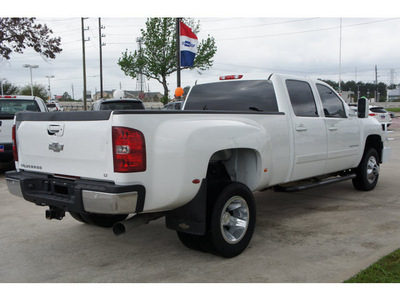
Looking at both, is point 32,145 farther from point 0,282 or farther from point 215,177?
point 215,177

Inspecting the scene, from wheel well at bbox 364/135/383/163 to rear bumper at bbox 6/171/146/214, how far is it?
5.02 meters

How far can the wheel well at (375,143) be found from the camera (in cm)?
702

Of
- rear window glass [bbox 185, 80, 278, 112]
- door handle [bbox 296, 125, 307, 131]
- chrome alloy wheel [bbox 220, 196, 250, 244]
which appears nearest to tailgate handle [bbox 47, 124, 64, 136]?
chrome alloy wheel [bbox 220, 196, 250, 244]

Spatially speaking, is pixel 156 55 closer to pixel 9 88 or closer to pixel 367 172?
pixel 367 172

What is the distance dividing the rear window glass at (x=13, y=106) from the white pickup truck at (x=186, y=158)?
5785 mm

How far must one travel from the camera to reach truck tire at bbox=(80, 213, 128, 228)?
478 cm

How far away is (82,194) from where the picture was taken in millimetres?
3369

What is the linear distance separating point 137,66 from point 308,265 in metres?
28.3

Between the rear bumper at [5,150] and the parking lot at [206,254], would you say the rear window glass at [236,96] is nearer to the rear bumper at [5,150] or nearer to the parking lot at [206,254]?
the parking lot at [206,254]

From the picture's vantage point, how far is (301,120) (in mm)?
5102

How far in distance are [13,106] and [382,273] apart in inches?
351

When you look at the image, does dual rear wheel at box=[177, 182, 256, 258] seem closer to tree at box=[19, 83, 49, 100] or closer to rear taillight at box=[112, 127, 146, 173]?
rear taillight at box=[112, 127, 146, 173]

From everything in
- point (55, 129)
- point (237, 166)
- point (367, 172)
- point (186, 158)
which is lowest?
point (367, 172)

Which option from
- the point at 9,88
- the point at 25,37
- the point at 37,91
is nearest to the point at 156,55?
the point at 25,37
